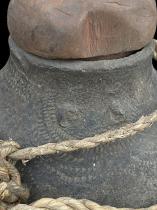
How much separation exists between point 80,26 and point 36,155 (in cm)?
26

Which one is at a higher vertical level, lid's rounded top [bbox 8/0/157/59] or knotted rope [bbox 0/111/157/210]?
lid's rounded top [bbox 8/0/157/59]

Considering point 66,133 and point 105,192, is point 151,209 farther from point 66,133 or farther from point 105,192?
point 66,133

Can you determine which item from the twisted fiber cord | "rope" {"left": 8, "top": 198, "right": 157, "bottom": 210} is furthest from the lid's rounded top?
"rope" {"left": 8, "top": 198, "right": 157, "bottom": 210}

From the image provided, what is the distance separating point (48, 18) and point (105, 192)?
0.36 metres

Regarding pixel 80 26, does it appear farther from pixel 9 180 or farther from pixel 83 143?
pixel 9 180

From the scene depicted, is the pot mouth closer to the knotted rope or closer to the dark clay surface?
the dark clay surface

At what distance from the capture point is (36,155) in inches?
45.1

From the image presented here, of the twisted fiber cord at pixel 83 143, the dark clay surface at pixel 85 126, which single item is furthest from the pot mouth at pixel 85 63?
the twisted fiber cord at pixel 83 143

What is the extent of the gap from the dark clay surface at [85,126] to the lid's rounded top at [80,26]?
3 cm

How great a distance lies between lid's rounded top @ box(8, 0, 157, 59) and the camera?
3.69 feet

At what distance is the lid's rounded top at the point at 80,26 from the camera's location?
112 cm

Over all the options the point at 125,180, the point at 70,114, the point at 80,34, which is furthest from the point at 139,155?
the point at 80,34

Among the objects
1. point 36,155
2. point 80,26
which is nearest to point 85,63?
point 80,26

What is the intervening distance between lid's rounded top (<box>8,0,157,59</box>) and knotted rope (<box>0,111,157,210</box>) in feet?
0.52
